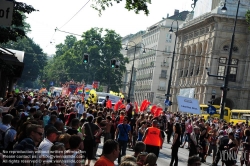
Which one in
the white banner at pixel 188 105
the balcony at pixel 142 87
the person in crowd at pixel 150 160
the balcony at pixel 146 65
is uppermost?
the balcony at pixel 146 65

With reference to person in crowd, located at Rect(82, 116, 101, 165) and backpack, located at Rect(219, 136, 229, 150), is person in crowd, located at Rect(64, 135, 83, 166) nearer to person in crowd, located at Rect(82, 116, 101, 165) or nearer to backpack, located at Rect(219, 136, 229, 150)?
person in crowd, located at Rect(82, 116, 101, 165)

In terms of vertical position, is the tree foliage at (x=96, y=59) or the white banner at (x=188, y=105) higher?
the tree foliage at (x=96, y=59)

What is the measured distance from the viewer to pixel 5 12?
38.3 ft

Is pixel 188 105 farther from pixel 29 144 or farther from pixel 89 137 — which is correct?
pixel 29 144

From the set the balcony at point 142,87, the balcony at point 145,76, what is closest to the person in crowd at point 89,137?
the balcony at point 142,87

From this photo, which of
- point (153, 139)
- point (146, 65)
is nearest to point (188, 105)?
point (153, 139)

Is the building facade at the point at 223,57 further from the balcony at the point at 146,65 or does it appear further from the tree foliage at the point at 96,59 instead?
the tree foliage at the point at 96,59

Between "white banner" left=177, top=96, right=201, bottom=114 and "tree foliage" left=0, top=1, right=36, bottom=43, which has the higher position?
"tree foliage" left=0, top=1, right=36, bottom=43

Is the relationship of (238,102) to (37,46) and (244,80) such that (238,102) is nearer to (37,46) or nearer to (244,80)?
(244,80)

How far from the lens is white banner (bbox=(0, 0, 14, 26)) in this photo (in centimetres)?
1150

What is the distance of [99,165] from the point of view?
9.38 m

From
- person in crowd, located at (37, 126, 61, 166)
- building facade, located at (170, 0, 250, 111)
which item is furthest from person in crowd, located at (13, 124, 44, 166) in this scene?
building facade, located at (170, 0, 250, 111)

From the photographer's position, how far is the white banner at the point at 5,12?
37.7 ft

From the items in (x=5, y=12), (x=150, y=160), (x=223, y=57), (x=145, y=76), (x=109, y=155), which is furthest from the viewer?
(x=145, y=76)
